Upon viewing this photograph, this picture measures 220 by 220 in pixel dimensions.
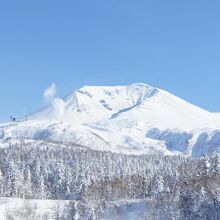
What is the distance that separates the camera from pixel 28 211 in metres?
176

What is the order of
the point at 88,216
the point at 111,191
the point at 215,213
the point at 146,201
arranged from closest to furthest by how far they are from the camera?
1. the point at 215,213
2. the point at 88,216
3. the point at 146,201
4. the point at 111,191

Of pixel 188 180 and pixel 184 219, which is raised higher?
pixel 188 180

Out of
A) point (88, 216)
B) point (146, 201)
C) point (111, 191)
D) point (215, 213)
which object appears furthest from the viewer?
point (111, 191)

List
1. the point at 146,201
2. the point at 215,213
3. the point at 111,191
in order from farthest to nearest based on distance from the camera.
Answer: the point at 111,191
the point at 146,201
the point at 215,213

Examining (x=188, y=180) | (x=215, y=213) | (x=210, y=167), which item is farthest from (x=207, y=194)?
(x=210, y=167)

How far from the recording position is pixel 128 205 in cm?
17938

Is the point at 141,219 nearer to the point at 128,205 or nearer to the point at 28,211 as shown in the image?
the point at 128,205

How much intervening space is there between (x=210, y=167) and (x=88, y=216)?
137 ft

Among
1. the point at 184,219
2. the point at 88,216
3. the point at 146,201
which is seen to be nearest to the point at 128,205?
the point at 146,201

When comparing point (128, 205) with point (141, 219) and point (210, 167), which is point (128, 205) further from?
point (210, 167)

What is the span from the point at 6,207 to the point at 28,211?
256 inches

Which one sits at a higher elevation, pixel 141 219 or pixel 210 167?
pixel 210 167

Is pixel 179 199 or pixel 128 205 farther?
pixel 128 205

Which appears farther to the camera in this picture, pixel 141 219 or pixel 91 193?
pixel 91 193
